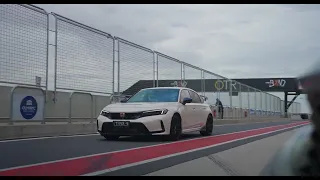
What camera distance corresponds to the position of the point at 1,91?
10680mm

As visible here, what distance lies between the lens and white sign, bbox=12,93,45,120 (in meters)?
10.8

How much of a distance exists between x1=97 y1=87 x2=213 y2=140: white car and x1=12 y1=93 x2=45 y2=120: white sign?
7.53ft

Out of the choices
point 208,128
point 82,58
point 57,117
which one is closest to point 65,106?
point 57,117

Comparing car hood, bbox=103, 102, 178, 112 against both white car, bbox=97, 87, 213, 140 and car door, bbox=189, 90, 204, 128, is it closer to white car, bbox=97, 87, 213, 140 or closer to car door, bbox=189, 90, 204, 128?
white car, bbox=97, 87, 213, 140

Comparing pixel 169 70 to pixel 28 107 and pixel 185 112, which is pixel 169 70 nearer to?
pixel 185 112

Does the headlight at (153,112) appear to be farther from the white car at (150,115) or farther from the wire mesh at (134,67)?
the wire mesh at (134,67)

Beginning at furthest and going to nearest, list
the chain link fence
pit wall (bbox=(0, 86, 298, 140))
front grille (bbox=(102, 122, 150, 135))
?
the chain link fence, pit wall (bbox=(0, 86, 298, 140)), front grille (bbox=(102, 122, 150, 135))

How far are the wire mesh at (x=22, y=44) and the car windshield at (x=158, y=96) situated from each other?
288cm

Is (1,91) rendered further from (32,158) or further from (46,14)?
(32,158)

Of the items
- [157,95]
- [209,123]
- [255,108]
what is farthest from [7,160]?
[255,108]

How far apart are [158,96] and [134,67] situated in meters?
6.06

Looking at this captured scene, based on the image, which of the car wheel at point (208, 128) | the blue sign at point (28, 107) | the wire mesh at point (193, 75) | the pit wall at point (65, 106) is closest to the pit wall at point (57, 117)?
the pit wall at point (65, 106)

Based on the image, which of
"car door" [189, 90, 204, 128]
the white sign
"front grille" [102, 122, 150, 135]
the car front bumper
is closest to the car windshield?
"car door" [189, 90, 204, 128]

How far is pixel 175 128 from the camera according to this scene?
412 inches
